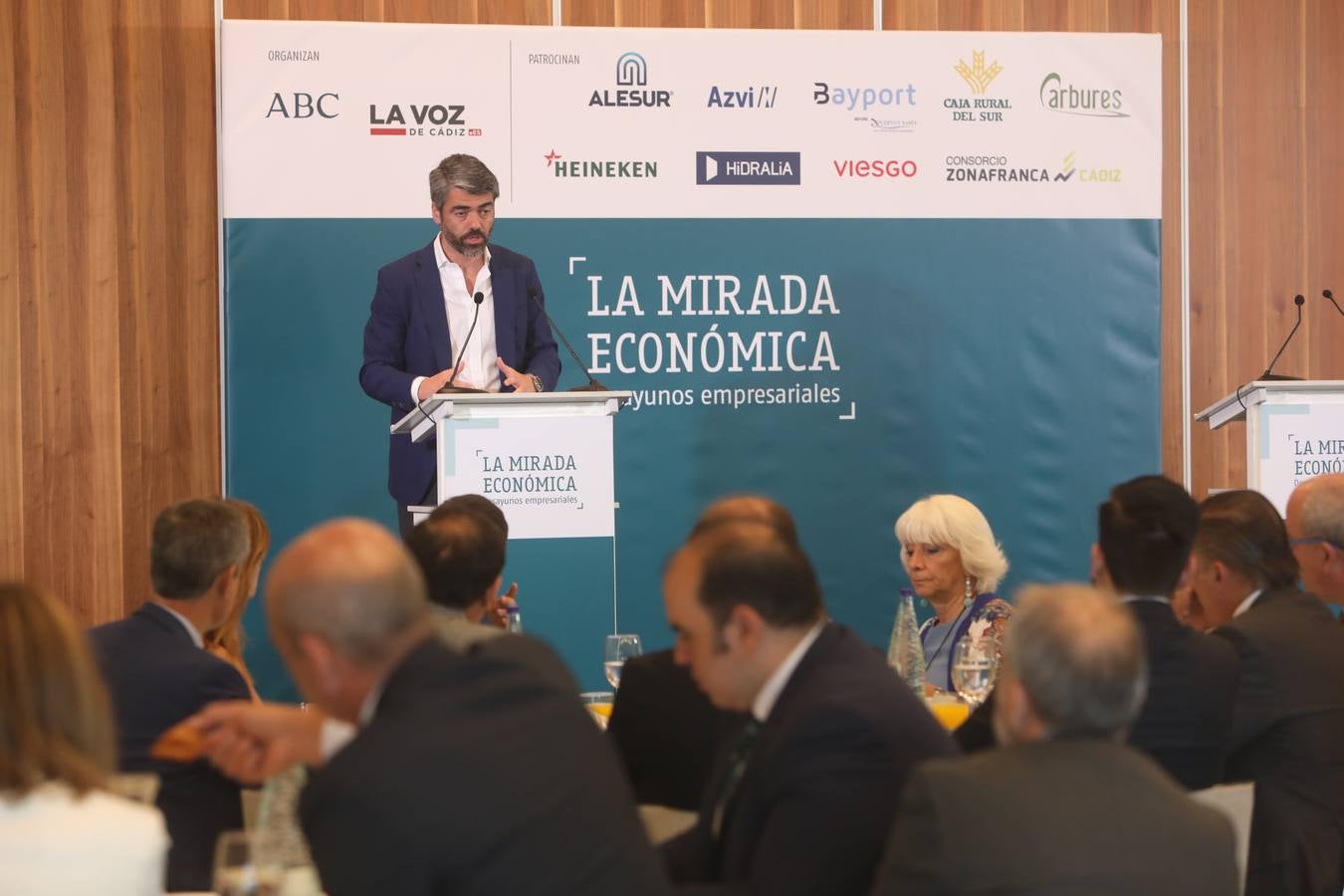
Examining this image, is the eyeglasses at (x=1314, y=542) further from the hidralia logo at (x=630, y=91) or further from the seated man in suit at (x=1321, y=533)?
the hidralia logo at (x=630, y=91)

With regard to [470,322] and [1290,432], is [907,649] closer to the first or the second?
[1290,432]

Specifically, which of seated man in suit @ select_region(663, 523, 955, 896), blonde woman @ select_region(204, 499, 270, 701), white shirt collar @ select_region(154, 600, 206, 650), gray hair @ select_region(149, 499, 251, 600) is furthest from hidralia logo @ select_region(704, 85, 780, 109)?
seated man in suit @ select_region(663, 523, 955, 896)

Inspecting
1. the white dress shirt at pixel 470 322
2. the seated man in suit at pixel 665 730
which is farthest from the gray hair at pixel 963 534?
the white dress shirt at pixel 470 322

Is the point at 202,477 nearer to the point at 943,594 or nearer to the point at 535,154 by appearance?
the point at 535,154

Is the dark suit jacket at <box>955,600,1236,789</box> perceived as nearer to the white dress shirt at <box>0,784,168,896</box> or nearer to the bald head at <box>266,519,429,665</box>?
the bald head at <box>266,519,429,665</box>

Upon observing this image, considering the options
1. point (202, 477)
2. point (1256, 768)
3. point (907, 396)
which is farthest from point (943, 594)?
point (202, 477)

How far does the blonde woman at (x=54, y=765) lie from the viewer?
6.17 ft

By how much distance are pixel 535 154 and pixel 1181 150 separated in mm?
3432

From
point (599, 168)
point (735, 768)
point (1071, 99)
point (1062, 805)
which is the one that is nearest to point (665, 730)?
point (735, 768)

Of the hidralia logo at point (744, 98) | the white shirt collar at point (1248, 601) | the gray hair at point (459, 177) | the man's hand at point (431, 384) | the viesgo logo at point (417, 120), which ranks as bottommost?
the white shirt collar at point (1248, 601)

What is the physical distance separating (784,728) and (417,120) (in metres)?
5.28

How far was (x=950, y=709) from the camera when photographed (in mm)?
3914

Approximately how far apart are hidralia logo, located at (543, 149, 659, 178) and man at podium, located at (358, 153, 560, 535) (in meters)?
0.30

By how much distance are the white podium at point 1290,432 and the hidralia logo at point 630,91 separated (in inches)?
117
